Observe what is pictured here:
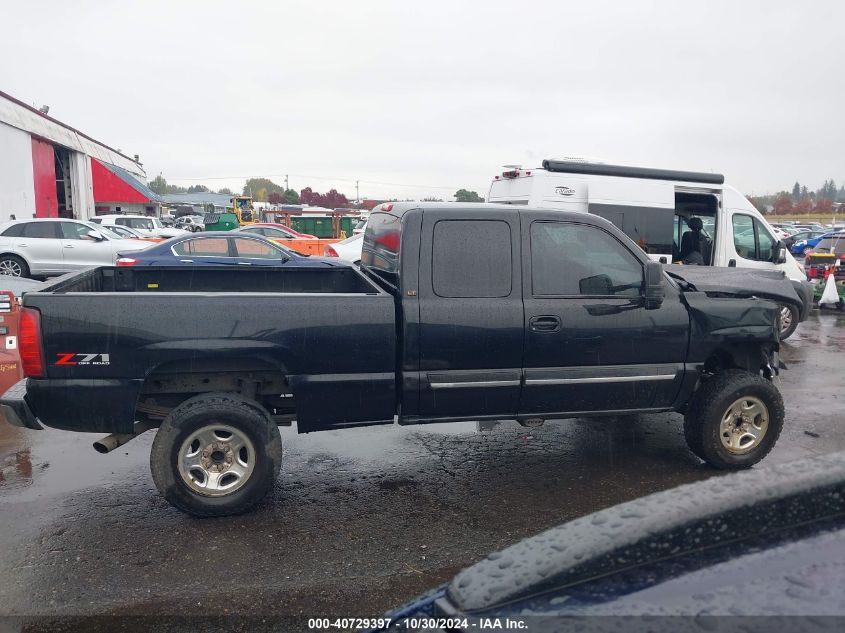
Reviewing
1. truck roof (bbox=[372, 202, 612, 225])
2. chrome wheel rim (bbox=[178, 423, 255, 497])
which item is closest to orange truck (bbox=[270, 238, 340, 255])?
truck roof (bbox=[372, 202, 612, 225])

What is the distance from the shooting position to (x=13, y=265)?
16141mm

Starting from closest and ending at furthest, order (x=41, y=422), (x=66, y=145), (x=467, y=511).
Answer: (x=41, y=422) < (x=467, y=511) < (x=66, y=145)

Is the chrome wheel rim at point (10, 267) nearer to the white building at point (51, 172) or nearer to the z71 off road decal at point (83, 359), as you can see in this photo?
the white building at point (51, 172)

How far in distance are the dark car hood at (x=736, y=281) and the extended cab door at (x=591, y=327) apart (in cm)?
47

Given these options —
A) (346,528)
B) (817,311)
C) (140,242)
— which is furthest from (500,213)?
(140,242)

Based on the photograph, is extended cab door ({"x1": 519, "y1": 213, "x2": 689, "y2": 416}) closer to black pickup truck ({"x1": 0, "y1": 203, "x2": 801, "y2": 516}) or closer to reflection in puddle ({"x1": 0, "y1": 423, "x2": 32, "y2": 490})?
black pickup truck ({"x1": 0, "y1": 203, "x2": 801, "y2": 516})

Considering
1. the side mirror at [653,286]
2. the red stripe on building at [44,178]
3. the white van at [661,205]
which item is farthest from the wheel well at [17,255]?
the side mirror at [653,286]

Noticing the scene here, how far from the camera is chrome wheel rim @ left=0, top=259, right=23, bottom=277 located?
1587cm

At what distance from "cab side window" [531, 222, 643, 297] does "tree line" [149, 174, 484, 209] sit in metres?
16.6

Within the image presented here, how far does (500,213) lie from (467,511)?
6.85 ft

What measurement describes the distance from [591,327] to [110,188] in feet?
140

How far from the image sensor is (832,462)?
67.8 inches

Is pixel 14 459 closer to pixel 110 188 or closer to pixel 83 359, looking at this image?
pixel 83 359

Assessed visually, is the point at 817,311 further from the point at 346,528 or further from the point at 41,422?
the point at 41,422
